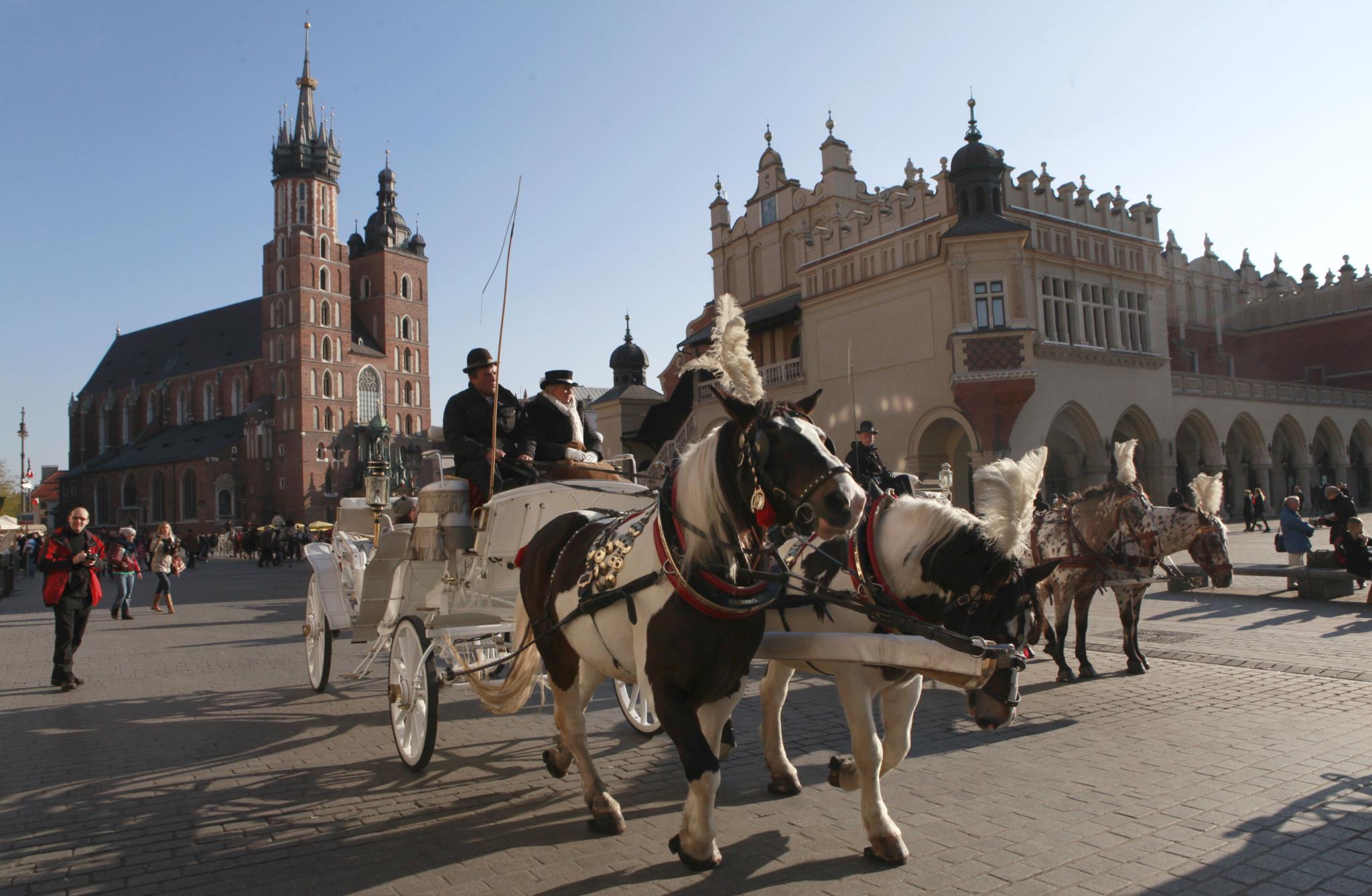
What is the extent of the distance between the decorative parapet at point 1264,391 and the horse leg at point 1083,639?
Answer: 2552cm

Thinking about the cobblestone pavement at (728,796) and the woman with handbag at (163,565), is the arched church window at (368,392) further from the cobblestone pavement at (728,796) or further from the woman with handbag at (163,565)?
the cobblestone pavement at (728,796)

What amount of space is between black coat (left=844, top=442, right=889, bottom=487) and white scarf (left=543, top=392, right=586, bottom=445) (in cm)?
197

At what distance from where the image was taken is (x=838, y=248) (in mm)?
29531

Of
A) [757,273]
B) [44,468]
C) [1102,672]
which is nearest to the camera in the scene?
[1102,672]

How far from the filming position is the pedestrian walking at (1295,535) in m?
15.1

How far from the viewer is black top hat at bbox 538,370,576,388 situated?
21.8 feet

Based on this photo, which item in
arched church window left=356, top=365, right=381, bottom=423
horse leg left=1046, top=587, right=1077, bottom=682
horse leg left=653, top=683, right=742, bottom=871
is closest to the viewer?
horse leg left=653, top=683, right=742, bottom=871

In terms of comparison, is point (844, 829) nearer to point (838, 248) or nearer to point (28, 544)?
point (838, 248)

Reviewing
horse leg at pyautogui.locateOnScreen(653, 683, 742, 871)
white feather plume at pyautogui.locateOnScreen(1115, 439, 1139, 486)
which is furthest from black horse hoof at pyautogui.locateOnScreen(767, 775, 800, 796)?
white feather plume at pyautogui.locateOnScreen(1115, 439, 1139, 486)

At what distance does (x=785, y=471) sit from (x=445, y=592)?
12.7 feet

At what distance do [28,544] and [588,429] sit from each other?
46226 millimetres

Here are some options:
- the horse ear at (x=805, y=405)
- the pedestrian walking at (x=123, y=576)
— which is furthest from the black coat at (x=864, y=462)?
the pedestrian walking at (x=123, y=576)

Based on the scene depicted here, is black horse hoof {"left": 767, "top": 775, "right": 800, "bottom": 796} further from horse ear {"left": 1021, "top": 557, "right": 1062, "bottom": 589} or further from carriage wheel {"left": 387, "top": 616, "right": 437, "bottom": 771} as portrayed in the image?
carriage wheel {"left": 387, "top": 616, "right": 437, "bottom": 771}

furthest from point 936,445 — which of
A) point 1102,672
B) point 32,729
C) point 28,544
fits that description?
point 28,544
